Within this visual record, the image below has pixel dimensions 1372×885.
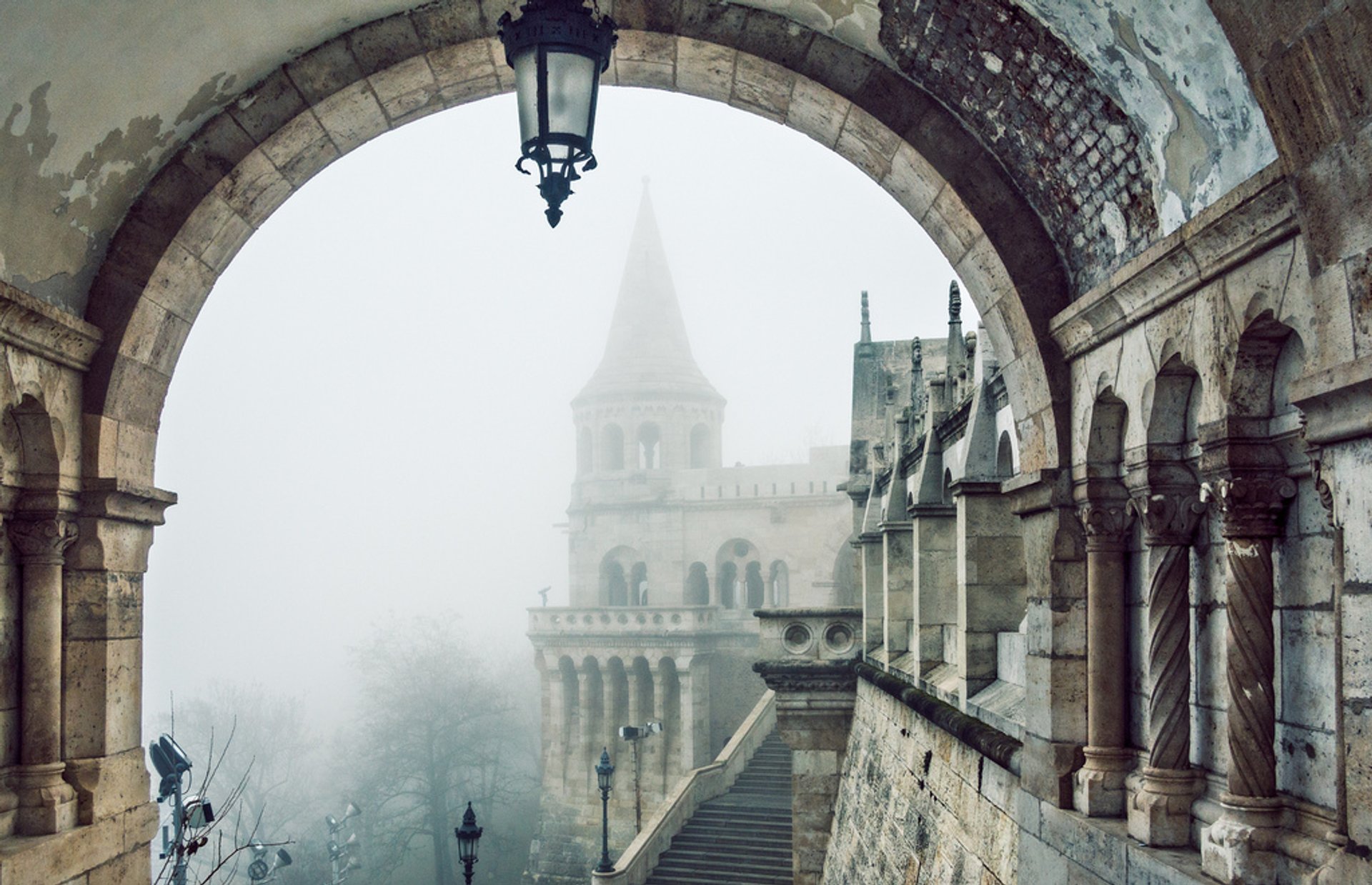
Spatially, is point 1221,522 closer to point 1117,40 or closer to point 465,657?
point 1117,40

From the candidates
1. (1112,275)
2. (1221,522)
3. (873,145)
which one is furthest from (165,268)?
(1221,522)

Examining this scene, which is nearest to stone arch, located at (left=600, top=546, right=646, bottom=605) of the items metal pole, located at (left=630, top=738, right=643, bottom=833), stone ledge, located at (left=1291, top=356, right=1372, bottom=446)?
metal pole, located at (left=630, top=738, right=643, bottom=833)

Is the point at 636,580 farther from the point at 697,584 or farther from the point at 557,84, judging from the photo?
the point at 557,84

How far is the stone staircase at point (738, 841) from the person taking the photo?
1919 cm

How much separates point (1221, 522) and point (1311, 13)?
5.83 ft

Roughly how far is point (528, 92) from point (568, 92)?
4.8 inches

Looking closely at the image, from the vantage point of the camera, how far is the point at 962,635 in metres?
7.86

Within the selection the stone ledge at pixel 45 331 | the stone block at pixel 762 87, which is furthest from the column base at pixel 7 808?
the stone block at pixel 762 87

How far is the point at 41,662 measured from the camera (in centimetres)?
495

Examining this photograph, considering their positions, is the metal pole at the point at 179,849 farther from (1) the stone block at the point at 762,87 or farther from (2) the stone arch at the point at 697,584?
(2) the stone arch at the point at 697,584

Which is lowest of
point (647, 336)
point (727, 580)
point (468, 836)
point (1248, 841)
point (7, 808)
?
point (468, 836)

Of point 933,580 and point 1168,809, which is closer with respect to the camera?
point 1168,809

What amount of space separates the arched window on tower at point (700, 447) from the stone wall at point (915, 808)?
111 ft

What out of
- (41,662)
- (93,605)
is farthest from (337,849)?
(41,662)
